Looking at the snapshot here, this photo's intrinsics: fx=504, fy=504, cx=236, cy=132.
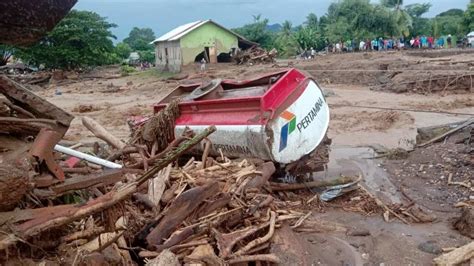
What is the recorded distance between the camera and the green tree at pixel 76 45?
123 ft

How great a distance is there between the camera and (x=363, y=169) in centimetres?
858

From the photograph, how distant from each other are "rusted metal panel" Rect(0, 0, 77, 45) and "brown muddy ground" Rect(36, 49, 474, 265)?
127 inches

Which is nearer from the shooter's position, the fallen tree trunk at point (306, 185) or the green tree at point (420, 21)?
the fallen tree trunk at point (306, 185)

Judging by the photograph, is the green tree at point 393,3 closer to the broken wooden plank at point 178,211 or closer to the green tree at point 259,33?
the green tree at point 259,33

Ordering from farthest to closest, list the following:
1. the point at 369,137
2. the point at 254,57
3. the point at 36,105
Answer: the point at 254,57 < the point at 369,137 < the point at 36,105

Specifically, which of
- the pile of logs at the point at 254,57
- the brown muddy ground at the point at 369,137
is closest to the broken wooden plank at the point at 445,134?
the brown muddy ground at the point at 369,137

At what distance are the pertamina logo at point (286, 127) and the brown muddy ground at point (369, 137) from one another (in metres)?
0.96

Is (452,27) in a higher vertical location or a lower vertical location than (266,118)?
higher

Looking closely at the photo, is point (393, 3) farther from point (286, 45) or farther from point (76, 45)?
point (76, 45)

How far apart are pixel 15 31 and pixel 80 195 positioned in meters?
2.37

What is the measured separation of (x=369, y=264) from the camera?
15.4 ft

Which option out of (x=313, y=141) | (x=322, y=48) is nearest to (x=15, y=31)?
(x=313, y=141)

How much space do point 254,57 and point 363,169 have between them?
93.5 feet

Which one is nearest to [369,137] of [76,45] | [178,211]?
[178,211]
